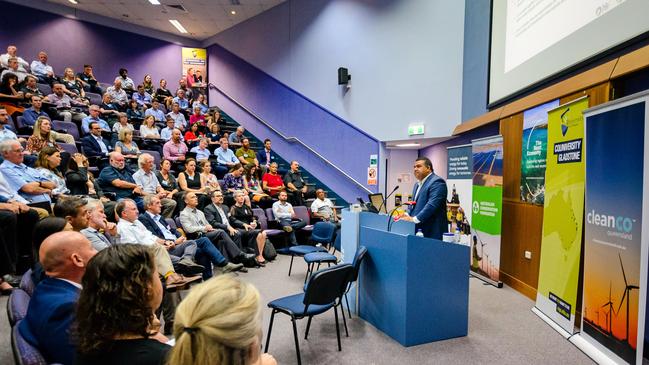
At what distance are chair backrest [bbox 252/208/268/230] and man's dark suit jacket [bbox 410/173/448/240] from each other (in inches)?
124

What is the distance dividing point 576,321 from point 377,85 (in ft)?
18.5

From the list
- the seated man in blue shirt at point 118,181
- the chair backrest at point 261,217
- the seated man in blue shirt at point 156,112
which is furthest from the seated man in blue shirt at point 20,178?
the seated man in blue shirt at point 156,112

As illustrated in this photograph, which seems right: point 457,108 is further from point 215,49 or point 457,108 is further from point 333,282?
point 215,49

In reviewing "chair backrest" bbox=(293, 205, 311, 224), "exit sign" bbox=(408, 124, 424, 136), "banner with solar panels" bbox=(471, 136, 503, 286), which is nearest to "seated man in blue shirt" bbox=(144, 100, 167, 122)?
"chair backrest" bbox=(293, 205, 311, 224)

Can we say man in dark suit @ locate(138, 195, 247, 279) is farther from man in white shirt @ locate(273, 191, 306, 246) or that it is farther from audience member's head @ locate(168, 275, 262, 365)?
audience member's head @ locate(168, 275, 262, 365)

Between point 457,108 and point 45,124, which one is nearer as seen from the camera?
point 45,124

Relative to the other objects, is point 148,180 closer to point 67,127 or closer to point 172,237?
point 172,237

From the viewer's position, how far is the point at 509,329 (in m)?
3.11

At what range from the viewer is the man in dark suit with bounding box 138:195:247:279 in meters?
3.96

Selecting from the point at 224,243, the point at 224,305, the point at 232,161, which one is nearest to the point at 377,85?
the point at 232,161

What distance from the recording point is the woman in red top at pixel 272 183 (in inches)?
284

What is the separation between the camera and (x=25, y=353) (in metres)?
1.23

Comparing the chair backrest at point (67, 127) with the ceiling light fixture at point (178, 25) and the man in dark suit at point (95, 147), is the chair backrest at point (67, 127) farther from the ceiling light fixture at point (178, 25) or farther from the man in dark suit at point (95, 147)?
the ceiling light fixture at point (178, 25)

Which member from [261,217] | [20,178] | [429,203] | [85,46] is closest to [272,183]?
[261,217]
